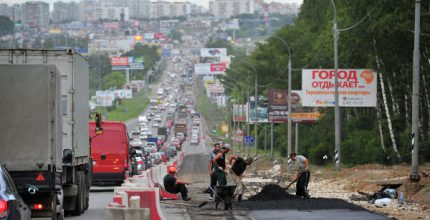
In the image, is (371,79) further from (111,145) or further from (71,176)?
(71,176)

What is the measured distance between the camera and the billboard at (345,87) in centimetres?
6681

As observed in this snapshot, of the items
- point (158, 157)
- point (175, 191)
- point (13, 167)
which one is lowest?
point (158, 157)

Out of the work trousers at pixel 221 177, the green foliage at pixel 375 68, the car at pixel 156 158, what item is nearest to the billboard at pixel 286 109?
the green foliage at pixel 375 68

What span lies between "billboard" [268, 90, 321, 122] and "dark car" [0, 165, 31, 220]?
200ft

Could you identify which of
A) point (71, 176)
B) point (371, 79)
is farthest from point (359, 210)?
point (371, 79)

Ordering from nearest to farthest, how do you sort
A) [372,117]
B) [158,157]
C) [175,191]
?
[175,191]
[372,117]
[158,157]

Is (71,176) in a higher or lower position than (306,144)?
higher

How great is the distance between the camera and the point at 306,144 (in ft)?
310

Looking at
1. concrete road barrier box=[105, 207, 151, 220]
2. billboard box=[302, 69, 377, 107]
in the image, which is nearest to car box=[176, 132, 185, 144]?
billboard box=[302, 69, 377, 107]

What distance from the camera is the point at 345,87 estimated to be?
67125 mm

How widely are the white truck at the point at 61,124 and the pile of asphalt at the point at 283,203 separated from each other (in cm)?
386

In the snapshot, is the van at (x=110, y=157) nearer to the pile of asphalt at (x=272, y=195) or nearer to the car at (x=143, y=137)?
the pile of asphalt at (x=272, y=195)

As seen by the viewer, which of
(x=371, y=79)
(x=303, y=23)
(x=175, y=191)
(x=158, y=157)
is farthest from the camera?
(x=303, y=23)

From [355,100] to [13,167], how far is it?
46.3 metres
